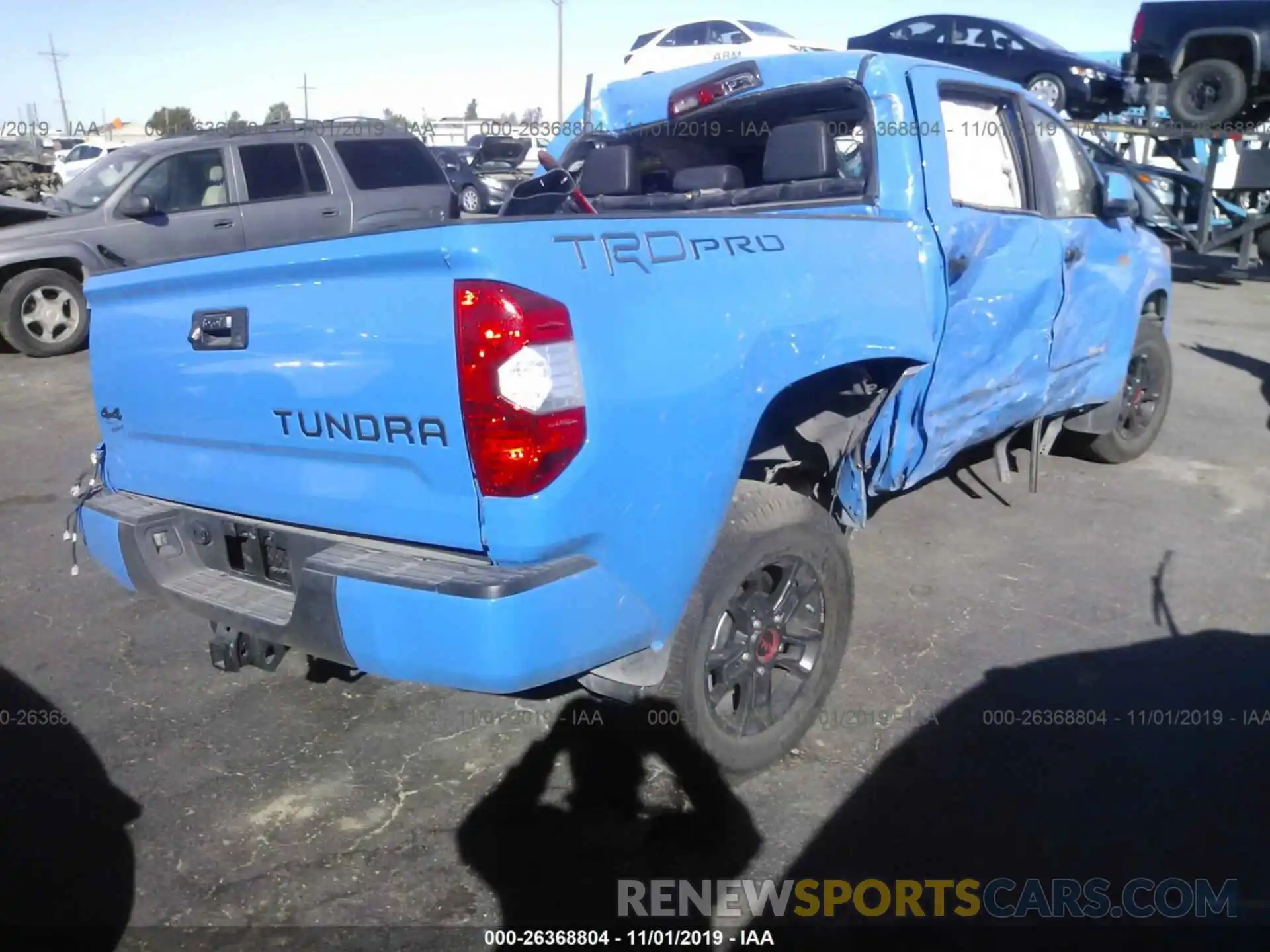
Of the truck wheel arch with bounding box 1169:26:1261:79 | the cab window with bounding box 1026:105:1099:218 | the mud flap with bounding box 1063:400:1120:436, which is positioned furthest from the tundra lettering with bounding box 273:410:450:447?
the truck wheel arch with bounding box 1169:26:1261:79

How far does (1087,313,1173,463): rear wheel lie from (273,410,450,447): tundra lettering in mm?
4473

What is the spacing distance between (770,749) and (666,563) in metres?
0.90

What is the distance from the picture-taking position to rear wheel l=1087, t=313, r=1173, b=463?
5.55 m

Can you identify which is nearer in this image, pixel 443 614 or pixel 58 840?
pixel 443 614

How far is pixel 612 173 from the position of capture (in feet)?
14.6

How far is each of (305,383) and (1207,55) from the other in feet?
43.5

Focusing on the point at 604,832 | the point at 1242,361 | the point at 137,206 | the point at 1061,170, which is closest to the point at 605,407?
the point at 604,832

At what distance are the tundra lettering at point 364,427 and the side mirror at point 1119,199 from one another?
369 cm

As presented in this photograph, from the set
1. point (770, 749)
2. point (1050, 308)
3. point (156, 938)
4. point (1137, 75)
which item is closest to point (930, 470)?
point (1050, 308)

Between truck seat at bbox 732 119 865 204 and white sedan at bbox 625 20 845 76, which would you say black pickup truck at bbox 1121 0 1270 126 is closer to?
white sedan at bbox 625 20 845 76

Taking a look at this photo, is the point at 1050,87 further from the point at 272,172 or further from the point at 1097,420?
the point at 272,172

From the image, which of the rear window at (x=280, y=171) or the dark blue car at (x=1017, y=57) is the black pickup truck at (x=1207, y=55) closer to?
the dark blue car at (x=1017, y=57)

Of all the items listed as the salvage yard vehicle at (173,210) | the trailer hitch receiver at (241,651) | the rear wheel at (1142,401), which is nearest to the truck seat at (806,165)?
the trailer hitch receiver at (241,651)

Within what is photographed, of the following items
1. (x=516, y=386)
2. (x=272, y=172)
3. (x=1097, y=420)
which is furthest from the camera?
(x=272, y=172)
